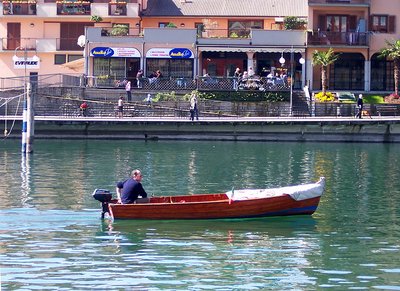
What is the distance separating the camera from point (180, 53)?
90.4 m

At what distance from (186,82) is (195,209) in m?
47.6

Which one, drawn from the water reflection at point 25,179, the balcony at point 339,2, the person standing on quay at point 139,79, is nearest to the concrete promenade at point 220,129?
the person standing on quay at point 139,79

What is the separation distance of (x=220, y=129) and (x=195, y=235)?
4144 cm

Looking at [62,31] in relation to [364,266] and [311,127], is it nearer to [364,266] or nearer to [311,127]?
[311,127]

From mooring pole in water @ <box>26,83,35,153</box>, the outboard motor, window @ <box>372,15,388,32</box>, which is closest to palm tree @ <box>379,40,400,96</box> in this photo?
window @ <box>372,15,388,32</box>

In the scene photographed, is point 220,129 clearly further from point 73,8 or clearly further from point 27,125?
point 73,8

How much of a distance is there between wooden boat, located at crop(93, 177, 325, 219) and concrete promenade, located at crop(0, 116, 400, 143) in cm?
3702

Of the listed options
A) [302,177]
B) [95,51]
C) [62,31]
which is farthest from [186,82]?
[302,177]

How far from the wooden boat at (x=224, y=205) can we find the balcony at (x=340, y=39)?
50352mm

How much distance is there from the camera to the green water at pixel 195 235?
31.1m

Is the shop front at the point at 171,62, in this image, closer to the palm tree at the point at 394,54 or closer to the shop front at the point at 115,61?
the shop front at the point at 115,61

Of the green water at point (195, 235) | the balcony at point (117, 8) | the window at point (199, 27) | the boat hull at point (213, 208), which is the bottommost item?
the green water at point (195, 235)

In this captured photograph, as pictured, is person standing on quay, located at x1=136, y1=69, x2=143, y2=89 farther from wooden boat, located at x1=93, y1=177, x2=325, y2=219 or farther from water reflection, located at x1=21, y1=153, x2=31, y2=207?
wooden boat, located at x1=93, y1=177, x2=325, y2=219

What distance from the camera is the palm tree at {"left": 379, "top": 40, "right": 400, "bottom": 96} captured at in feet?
287
